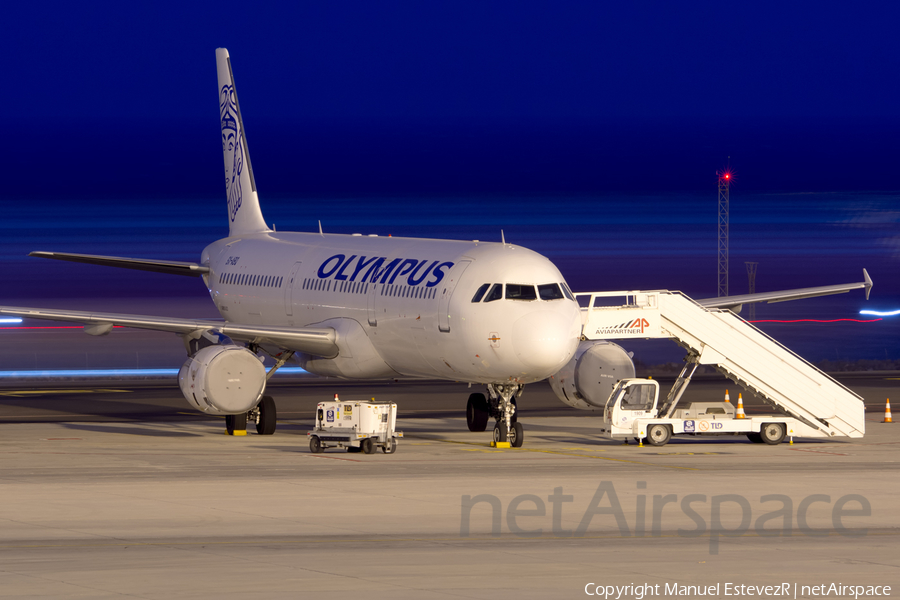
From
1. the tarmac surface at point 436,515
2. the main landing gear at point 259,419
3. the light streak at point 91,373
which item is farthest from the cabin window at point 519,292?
the light streak at point 91,373

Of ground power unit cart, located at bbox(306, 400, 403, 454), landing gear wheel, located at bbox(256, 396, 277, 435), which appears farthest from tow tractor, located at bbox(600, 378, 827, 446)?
landing gear wheel, located at bbox(256, 396, 277, 435)

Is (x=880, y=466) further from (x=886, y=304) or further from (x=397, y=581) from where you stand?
(x=886, y=304)

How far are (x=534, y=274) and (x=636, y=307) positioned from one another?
3148 millimetres

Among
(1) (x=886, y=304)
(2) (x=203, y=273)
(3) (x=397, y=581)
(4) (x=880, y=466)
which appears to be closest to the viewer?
(3) (x=397, y=581)

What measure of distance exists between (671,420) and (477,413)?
641cm

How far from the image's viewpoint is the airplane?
31562mm

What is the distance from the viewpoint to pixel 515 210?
629 feet

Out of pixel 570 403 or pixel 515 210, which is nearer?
pixel 570 403

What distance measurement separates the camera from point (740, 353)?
34.1m

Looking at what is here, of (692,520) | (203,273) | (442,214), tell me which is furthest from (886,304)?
(442,214)

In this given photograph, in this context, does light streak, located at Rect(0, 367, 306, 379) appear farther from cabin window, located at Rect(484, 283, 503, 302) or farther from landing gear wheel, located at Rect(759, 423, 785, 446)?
landing gear wheel, located at Rect(759, 423, 785, 446)

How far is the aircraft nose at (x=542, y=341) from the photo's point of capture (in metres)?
30.8

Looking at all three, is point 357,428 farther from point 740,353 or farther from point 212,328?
point 740,353

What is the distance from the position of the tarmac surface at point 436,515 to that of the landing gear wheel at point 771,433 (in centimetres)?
53
